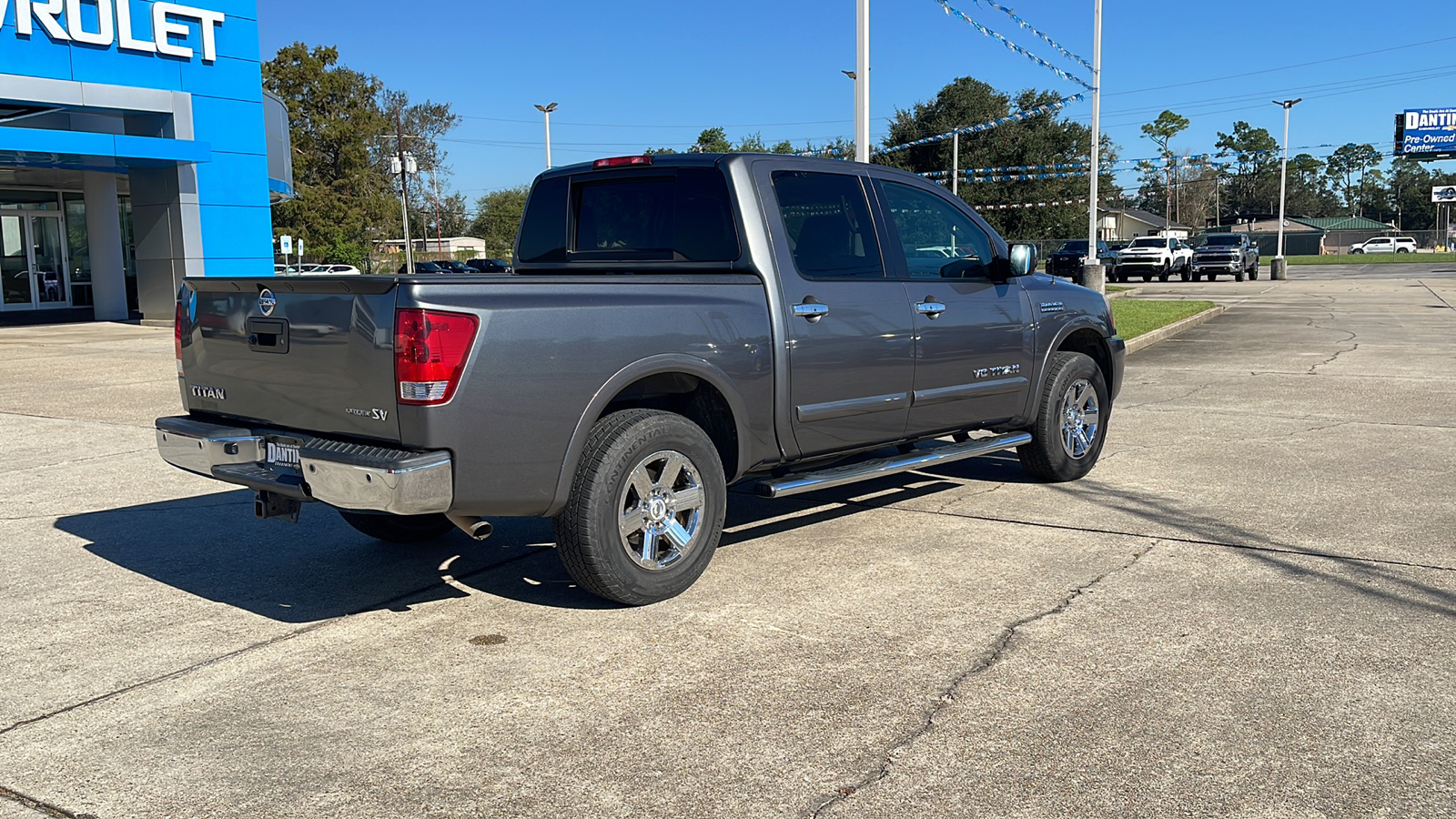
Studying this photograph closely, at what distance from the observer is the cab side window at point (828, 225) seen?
19.6 ft

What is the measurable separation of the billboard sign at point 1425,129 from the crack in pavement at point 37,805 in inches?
3519

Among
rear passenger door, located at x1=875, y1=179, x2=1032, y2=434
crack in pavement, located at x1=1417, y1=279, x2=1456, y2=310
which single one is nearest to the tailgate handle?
rear passenger door, located at x1=875, y1=179, x2=1032, y2=434

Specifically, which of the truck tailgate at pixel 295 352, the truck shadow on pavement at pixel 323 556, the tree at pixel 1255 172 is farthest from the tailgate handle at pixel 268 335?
the tree at pixel 1255 172

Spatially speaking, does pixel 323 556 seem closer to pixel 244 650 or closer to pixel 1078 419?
pixel 244 650

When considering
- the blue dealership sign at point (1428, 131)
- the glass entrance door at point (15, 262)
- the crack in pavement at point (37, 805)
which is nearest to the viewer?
the crack in pavement at point (37, 805)

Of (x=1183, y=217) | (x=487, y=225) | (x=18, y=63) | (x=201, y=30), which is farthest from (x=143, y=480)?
(x=1183, y=217)

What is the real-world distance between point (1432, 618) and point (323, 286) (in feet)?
15.0

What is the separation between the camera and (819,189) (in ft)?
20.3


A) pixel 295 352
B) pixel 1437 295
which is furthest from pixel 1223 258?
pixel 295 352

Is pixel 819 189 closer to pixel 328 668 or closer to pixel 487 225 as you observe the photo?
pixel 328 668

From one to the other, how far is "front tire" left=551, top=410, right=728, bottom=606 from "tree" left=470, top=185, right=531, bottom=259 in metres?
92.6

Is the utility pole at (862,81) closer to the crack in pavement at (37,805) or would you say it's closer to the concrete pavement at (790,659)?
the concrete pavement at (790,659)

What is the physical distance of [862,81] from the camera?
1599 cm

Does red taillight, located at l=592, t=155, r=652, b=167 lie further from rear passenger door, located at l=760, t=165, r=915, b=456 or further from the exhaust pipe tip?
the exhaust pipe tip
